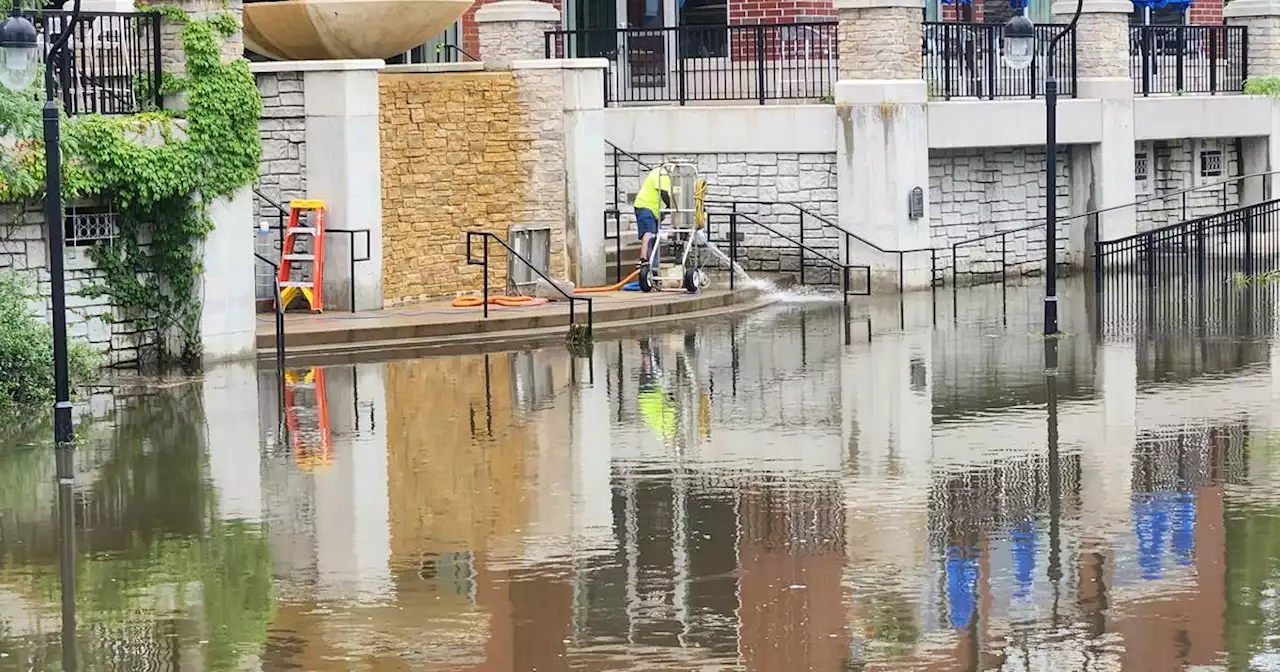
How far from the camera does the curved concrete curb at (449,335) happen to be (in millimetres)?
22719

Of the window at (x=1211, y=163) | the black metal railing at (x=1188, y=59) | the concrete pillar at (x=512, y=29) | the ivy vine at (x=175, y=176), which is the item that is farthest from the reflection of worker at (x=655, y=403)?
the window at (x=1211, y=163)

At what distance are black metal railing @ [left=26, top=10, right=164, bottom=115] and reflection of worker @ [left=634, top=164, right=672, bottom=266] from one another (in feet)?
24.5

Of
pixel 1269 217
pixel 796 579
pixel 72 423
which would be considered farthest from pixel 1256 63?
pixel 796 579

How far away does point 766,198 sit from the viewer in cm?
Answer: 3036

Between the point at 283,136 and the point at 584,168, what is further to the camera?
the point at 584,168

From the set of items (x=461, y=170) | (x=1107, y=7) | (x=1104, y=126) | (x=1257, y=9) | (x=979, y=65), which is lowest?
(x=461, y=170)

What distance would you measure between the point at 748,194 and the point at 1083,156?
5355mm

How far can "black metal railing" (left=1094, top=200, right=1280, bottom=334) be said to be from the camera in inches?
1009

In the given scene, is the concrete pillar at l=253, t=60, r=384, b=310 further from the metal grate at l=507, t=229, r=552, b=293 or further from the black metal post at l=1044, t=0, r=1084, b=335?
the black metal post at l=1044, t=0, r=1084, b=335

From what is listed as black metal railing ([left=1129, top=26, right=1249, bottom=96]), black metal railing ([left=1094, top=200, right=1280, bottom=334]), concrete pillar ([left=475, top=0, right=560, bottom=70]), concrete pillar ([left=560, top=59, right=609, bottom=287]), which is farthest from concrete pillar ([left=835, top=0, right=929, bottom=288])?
black metal railing ([left=1129, top=26, right=1249, bottom=96])

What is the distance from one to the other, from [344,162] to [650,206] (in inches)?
167

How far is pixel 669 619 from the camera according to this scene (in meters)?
11.2

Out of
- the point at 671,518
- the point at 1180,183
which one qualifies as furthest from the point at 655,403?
the point at 1180,183

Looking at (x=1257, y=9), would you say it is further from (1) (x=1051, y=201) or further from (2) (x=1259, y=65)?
(1) (x=1051, y=201)
